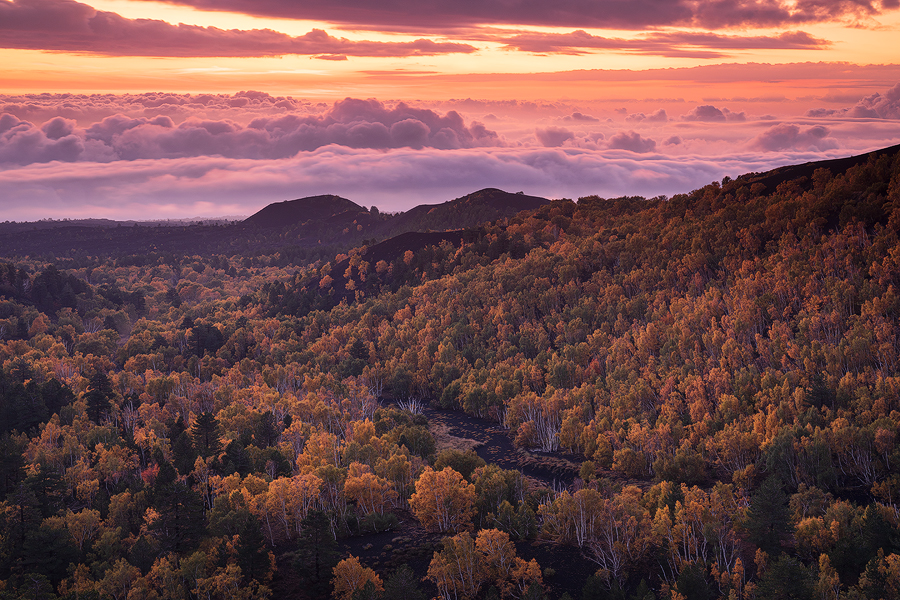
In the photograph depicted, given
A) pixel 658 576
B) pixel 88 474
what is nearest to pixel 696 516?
pixel 658 576

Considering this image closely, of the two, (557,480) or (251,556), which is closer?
(251,556)

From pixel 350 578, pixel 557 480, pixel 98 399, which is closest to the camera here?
pixel 350 578

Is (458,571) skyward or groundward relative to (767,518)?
groundward

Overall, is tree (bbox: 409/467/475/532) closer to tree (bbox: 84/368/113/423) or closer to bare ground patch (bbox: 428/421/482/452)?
bare ground patch (bbox: 428/421/482/452)

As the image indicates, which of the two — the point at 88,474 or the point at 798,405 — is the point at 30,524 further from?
the point at 798,405

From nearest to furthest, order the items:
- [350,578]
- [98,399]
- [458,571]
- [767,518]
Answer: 1. [350,578]
2. [458,571]
3. [767,518]
4. [98,399]

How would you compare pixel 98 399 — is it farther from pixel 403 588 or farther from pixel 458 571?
pixel 403 588

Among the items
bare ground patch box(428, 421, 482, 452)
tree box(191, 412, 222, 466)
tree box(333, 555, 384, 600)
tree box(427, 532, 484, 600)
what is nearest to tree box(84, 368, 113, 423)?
tree box(191, 412, 222, 466)

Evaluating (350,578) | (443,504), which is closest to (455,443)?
(443,504)

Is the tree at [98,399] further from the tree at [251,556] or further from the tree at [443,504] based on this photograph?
the tree at [443,504]
